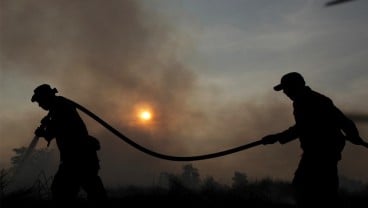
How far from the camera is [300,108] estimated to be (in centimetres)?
795

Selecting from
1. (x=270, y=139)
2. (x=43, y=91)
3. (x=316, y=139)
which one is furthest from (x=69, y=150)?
(x=316, y=139)

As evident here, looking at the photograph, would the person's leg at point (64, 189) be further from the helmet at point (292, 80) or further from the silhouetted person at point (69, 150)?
the helmet at point (292, 80)

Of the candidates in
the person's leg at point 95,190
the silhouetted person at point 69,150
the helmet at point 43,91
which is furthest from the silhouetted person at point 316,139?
the helmet at point 43,91

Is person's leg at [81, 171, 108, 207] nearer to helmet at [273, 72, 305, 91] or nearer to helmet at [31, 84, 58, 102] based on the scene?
helmet at [31, 84, 58, 102]

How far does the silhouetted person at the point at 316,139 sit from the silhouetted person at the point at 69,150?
124 inches

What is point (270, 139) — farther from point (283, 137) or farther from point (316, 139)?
point (316, 139)

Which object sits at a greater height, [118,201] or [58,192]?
[118,201]

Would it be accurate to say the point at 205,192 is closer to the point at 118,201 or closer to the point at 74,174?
the point at 118,201

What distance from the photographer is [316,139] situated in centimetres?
774

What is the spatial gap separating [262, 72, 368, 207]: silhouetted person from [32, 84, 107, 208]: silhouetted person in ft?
10.3

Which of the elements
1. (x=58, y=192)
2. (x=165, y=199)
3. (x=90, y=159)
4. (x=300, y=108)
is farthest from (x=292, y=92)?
(x=165, y=199)

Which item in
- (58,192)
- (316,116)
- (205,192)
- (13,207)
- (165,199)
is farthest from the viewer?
(205,192)

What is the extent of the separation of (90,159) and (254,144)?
2665 mm

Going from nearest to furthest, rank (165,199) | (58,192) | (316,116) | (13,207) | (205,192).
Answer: (316,116)
(58,192)
(13,207)
(165,199)
(205,192)
